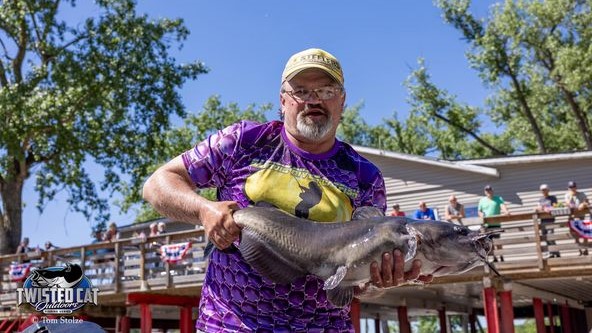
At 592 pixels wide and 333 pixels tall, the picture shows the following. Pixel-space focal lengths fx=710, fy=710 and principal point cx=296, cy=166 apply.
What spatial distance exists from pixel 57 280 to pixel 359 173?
1.65 meters

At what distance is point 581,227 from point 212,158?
13.4 metres

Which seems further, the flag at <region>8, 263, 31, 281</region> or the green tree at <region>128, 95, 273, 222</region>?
the green tree at <region>128, 95, 273, 222</region>

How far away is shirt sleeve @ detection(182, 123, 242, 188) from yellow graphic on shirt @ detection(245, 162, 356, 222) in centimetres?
15

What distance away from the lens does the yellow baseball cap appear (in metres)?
3.46

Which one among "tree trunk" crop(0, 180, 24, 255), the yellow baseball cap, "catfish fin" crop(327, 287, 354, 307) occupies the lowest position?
"catfish fin" crop(327, 287, 354, 307)

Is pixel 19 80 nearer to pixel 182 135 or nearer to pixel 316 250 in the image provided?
pixel 182 135

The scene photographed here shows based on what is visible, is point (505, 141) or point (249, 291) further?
point (505, 141)

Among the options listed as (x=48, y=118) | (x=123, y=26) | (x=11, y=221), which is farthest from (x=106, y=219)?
(x=123, y=26)

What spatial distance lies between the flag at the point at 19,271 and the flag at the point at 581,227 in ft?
51.7

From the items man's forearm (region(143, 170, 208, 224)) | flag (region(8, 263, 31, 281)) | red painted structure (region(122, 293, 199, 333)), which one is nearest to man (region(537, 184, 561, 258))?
red painted structure (region(122, 293, 199, 333))

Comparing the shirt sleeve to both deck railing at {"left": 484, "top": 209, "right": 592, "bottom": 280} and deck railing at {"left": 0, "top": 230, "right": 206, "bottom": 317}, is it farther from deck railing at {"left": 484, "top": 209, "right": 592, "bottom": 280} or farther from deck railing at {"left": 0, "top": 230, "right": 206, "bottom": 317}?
deck railing at {"left": 0, "top": 230, "right": 206, "bottom": 317}

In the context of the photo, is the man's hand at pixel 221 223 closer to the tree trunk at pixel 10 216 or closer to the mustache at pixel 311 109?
the mustache at pixel 311 109

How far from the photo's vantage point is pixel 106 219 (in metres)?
28.1

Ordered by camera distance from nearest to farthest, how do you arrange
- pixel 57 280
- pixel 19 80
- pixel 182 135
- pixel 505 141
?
pixel 57 280, pixel 19 80, pixel 505 141, pixel 182 135
